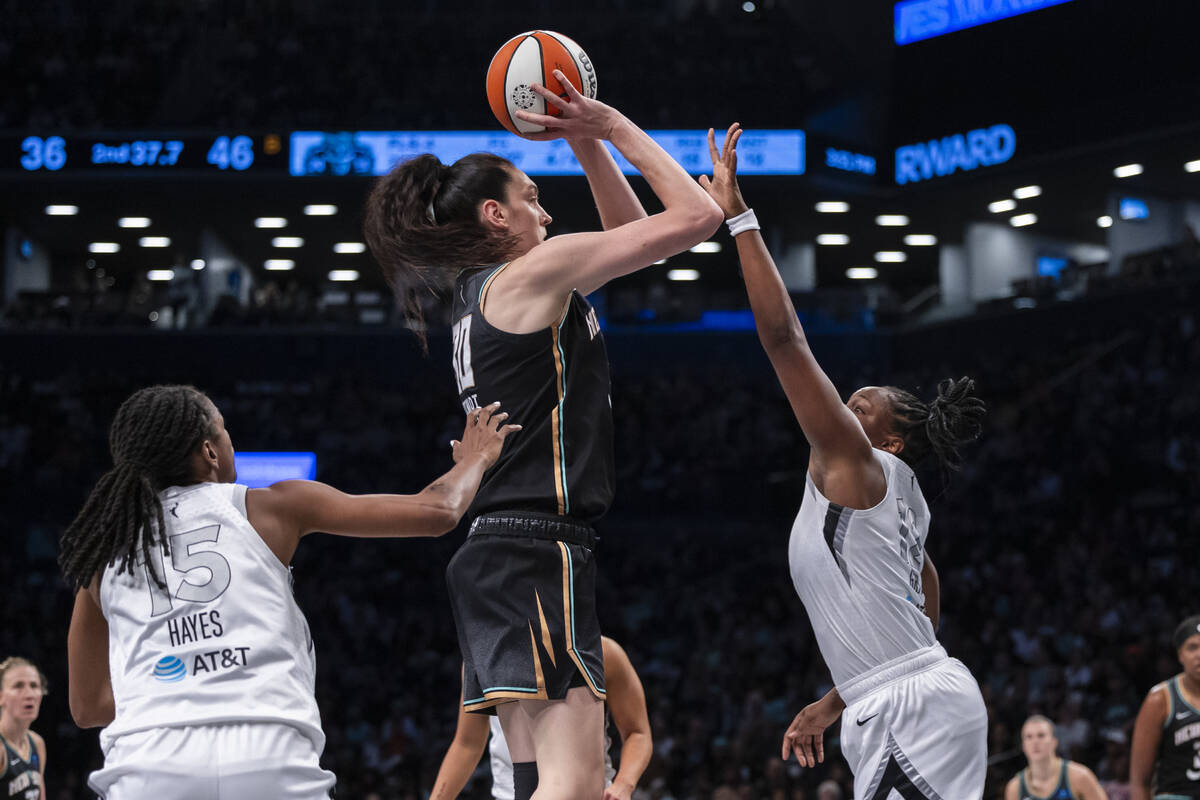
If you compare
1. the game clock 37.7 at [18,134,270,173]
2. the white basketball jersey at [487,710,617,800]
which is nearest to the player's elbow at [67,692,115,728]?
the white basketball jersey at [487,710,617,800]

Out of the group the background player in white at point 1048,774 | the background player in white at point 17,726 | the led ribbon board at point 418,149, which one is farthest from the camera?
the led ribbon board at point 418,149

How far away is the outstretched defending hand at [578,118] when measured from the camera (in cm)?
373

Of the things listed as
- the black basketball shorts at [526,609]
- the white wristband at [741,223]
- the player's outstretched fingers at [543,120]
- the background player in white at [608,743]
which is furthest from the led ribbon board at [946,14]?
the black basketball shorts at [526,609]

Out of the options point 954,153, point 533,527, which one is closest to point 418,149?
→ point 954,153

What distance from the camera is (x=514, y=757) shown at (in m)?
3.63

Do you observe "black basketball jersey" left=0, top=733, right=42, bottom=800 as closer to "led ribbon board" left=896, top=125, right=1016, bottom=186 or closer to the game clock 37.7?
the game clock 37.7

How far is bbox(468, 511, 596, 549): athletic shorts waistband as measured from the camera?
3484mm

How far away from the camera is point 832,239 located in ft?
92.1

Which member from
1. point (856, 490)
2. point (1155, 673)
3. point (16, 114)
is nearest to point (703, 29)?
point (16, 114)

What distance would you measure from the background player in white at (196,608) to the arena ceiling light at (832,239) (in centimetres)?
2526

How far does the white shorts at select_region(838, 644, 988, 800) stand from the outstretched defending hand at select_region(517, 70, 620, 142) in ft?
6.14

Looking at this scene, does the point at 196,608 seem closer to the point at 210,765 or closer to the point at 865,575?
the point at 210,765

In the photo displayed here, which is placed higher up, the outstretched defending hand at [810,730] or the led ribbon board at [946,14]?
the led ribbon board at [946,14]

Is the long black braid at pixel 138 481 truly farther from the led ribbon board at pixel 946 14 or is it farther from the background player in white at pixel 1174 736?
the led ribbon board at pixel 946 14
